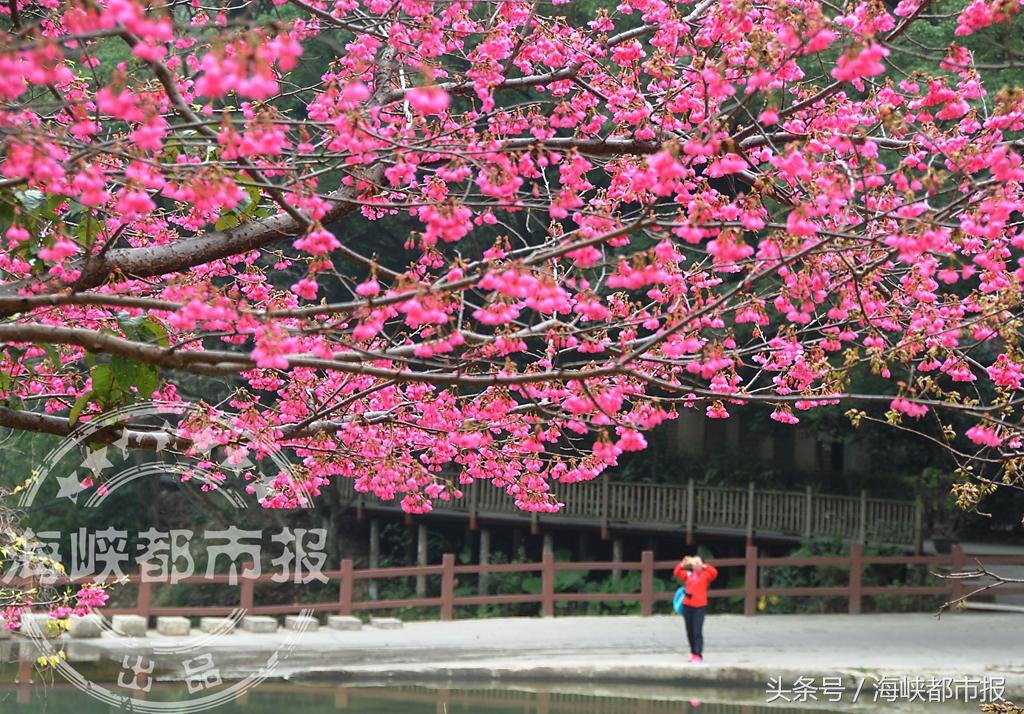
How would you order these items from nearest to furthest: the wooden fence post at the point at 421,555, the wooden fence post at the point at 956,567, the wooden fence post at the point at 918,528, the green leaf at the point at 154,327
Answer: the green leaf at the point at 154,327 < the wooden fence post at the point at 956,567 < the wooden fence post at the point at 918,528 < the wooden fence post at the point at 421,555

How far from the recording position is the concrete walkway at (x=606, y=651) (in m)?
14.7

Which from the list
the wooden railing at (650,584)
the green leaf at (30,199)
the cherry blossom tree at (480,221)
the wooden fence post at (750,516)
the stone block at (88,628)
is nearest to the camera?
the cherry blossom tree at (480,221)

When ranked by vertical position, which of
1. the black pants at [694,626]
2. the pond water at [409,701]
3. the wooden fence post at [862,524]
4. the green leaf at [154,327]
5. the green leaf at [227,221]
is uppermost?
the green leaf at [227,221]

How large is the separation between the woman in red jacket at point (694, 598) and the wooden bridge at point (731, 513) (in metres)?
7.84

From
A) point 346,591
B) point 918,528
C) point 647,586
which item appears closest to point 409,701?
point 346,591

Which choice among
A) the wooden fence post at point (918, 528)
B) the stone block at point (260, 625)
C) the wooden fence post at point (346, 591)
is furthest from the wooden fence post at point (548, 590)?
the wooden fence post at point (918, 528)

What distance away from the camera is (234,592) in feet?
81.4

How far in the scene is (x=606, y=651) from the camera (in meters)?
16.0

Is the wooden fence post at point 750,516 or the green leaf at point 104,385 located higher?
the green leaf at point 104,385

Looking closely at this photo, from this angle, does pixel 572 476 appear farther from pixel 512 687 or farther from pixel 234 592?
pixel 234 592

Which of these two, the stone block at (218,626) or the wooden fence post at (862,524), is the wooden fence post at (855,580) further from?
the stone block at (218,626)

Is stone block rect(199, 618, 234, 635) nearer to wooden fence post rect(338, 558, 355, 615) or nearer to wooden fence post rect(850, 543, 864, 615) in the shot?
wooden fence post rect(338, 558, 355, 615)

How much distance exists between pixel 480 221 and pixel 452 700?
27.9 ft

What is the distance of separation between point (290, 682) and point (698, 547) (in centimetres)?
1159
